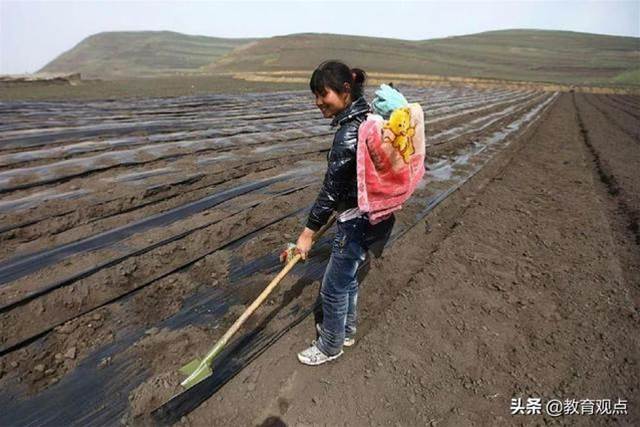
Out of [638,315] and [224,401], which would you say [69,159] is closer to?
[224,401]

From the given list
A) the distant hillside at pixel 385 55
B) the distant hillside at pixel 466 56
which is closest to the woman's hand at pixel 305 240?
the distant hillside at pixel 466 56

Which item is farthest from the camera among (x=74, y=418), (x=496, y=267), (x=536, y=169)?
(x=536, y=169)

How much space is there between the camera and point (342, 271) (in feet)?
7.37

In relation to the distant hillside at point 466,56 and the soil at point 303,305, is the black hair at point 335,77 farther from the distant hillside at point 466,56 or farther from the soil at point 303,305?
the distant hillside at point 466,56

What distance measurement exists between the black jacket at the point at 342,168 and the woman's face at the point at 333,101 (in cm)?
3

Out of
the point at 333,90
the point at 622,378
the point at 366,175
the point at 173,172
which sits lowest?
the point at 622,378

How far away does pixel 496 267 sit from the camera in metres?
3.81

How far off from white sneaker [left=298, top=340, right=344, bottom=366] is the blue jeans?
32mm

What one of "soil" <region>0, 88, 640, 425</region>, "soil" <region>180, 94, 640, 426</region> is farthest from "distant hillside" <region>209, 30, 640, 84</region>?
"soil" <region>180, 94, 640, 426</region>

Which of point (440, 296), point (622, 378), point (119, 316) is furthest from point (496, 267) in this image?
point (119, 316)

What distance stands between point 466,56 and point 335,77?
87786 millimetres

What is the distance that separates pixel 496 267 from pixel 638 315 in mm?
1119

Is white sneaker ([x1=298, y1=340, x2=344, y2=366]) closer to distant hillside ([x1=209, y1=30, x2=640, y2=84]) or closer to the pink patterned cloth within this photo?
the pink patterned cloth

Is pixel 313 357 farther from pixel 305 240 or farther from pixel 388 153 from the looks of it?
pixel 388 153
